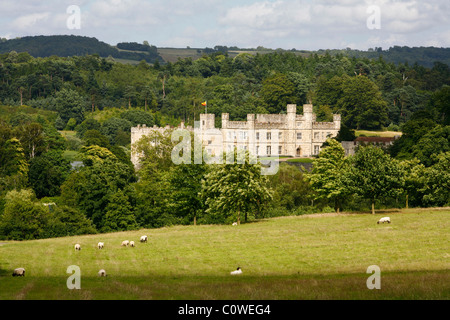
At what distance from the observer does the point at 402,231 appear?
47156 millimetres

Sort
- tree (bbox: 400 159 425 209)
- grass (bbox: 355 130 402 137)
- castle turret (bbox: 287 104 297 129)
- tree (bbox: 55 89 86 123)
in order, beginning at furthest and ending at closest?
1. tree (bbox: 55 89 86 123)
2. grass (bbox: 355 130 402 137)
3. castle turret (bbox: 287 104 297 129)
4. tree (bbox: 400 159 425 209)

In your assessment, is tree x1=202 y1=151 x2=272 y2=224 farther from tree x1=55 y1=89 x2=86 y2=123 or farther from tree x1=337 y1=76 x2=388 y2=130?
tree x1=55 y1=89 x2=86 y2=123

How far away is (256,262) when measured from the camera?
3794 cm

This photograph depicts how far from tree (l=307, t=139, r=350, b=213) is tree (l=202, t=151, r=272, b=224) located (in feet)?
28.6

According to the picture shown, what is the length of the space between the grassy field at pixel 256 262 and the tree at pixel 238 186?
2.50 meters

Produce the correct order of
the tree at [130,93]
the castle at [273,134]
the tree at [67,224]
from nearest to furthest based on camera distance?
the tree at [67,224], the castle at [273,134], the tree at [130,93]

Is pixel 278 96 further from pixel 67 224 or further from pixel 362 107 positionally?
pixel 67 224

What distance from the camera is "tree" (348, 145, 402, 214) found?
197 feet

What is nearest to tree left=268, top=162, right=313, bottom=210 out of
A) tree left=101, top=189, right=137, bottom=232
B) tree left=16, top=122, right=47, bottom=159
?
tree left=101, top=189, right=137, bottom=232

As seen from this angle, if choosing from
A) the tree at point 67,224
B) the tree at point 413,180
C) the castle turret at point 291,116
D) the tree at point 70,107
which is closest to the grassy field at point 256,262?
the tree at point 413,180

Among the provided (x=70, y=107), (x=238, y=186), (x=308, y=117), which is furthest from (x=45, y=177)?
(x=70, y=107)

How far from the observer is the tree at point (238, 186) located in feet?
189

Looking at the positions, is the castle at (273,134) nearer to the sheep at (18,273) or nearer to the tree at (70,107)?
the tree at (70,107)
